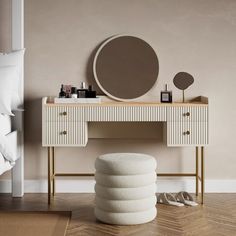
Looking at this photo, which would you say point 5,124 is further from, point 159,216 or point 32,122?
point 159,216

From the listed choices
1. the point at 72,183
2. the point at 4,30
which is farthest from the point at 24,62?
the point at 72,183

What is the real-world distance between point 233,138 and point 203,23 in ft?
3.41

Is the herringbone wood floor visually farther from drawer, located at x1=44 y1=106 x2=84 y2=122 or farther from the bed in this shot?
drawer, located at x1=44 y1=106 x2=84 y2=122

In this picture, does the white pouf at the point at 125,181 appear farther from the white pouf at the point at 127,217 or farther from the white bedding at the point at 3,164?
the white bedding at the point at 3,164

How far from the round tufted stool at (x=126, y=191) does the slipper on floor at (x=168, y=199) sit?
620 millimetres

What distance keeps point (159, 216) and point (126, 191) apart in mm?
440

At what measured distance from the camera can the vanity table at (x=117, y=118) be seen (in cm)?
418

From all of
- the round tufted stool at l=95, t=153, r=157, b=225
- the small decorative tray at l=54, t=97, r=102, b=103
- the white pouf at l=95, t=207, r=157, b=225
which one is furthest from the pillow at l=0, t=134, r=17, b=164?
the white pouf at l=95, t=207, r=157, b=225

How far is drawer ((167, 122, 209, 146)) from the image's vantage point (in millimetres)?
4207

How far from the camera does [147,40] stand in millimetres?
4652

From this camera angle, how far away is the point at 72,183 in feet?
15.5

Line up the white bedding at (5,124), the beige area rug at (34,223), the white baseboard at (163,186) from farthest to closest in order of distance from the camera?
the white baseboard at (163,186) < the white bedding at (5,124) < the beige area rug at (34,223)

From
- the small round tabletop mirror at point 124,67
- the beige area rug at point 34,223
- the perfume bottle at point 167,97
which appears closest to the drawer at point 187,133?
the perfume bottle at point 167,97

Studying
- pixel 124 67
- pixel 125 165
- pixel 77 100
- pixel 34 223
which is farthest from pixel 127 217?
pixel 124 67
